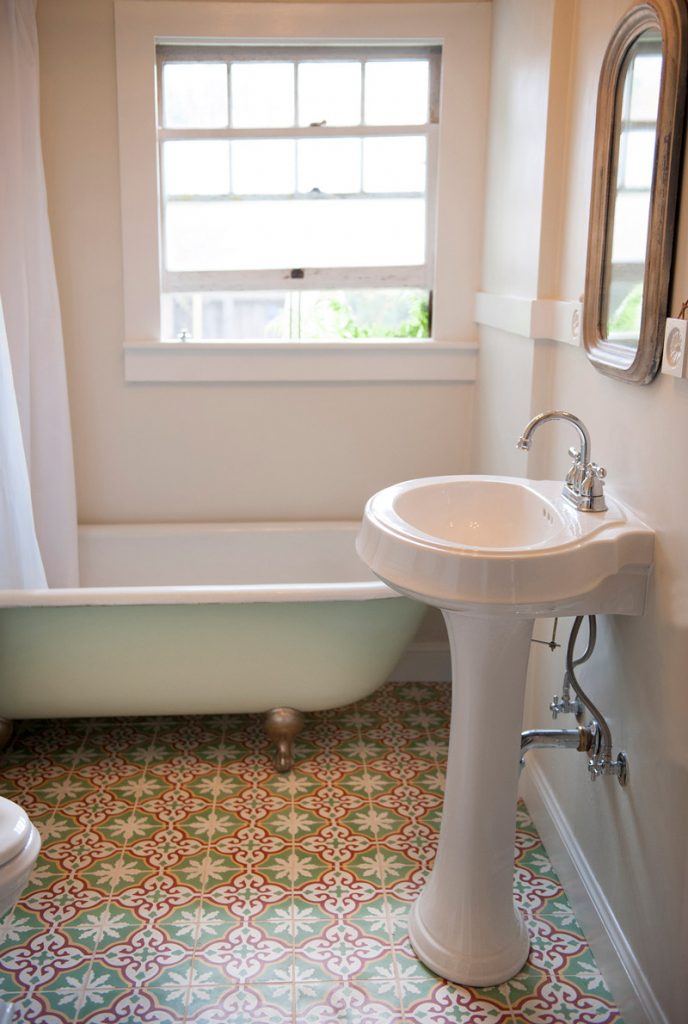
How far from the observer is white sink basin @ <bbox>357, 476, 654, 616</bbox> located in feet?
5.72

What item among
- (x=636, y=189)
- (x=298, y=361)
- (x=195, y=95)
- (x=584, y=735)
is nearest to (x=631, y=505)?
(x=584, y=735)

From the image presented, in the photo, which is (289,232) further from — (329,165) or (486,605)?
(486,605)

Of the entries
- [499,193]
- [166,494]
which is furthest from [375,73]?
[166,494]

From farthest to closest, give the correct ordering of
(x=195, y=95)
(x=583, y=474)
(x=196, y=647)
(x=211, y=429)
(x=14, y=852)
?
(x=211, y=429)
(x=195, y=95)
(x=196, y=647)
(x=583, y=474)
(x=14, y=852)

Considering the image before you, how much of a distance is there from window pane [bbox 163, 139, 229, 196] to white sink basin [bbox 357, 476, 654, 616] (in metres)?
1.69

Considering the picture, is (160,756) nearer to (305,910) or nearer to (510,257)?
(305,910)

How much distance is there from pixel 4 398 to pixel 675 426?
5.48 ft

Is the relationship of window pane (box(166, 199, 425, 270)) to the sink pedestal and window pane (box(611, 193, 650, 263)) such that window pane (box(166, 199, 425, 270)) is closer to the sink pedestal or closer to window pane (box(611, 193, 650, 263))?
window pane (box(611, 193, 650, 263))

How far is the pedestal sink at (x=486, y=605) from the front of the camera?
1767 mm

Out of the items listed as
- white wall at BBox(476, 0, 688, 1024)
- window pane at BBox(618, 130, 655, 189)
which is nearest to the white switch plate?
white wall at BBox(476, 0, 688, 1024)

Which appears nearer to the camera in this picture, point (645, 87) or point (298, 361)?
point (645, 87)

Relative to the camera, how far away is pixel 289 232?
11.0ft

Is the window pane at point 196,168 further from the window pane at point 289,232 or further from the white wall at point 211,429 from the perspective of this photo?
the white wall at point 211,429

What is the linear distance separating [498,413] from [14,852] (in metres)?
1.90
